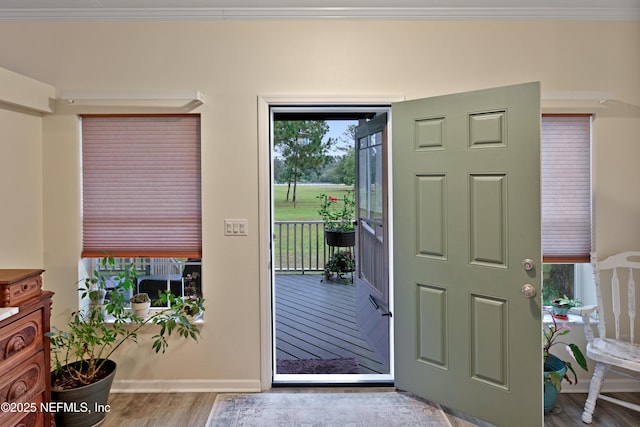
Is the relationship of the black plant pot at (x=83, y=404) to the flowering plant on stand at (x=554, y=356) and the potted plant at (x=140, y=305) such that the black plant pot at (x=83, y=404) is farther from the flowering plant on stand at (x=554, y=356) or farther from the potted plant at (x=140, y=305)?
the flowering plant on stand at (x=554, y=356)

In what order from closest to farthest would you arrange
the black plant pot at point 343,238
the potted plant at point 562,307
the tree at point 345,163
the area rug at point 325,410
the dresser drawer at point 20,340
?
1. the dresser drawer at point 20,340
2. the area rug at point 325,410
3. the potted plant at point 562,307
4. the black plant pot at point 343,238
5. the tree at point 345,163

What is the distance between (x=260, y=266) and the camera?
2676 millimetres

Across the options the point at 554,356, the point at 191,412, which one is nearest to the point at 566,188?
the point at 554,356

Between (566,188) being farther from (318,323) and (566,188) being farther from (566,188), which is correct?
(318,323)

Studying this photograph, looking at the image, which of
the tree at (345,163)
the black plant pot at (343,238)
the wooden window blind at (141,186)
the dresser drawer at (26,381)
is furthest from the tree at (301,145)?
the dresser drawer at (26,381)

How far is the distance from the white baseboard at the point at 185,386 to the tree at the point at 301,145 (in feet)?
13.6

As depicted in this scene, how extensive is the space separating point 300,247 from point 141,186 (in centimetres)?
384

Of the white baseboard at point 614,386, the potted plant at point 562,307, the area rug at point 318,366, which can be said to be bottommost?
the area rug at point 318,366

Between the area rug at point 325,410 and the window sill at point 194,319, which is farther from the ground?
the window sill at point 194,319

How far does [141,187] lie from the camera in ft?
8.82

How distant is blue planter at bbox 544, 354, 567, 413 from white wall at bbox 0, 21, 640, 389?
2.68ft

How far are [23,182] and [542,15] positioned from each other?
3.57 m

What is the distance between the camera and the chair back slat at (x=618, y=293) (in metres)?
2.55

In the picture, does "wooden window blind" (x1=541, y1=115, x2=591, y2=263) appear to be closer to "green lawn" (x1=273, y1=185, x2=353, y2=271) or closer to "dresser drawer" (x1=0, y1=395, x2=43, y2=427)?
"dresser drawer" (x1=0, y1=395, x2=43, y2=427)
